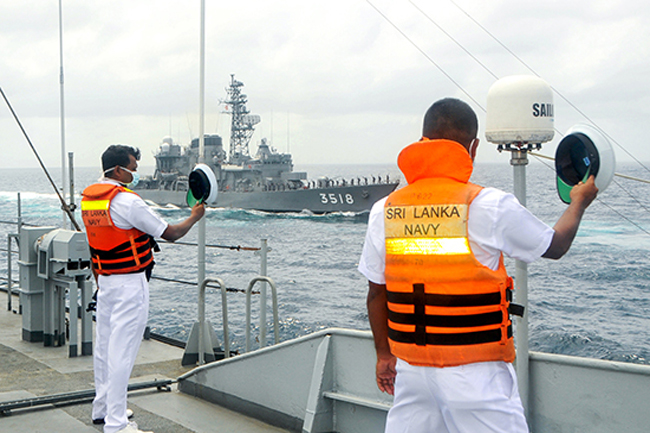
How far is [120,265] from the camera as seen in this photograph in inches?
157

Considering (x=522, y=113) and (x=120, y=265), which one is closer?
(x=522, y=113)

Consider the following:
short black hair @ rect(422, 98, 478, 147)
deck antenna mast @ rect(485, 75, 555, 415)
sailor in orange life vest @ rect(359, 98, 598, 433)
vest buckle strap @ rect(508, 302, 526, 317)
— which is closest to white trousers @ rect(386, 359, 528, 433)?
sailor in orange life vest @ rect(359, 98, 598, 433)

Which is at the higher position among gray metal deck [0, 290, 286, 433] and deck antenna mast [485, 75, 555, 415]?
deck antenna mast [485, 75, 555, 415]

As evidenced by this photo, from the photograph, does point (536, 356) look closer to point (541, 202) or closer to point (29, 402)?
point (29, 402)

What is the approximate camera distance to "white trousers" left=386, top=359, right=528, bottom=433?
2.04m

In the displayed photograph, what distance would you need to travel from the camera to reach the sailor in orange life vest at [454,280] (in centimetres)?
205

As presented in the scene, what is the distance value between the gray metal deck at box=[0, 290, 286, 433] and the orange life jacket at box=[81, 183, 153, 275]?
39.6 inches

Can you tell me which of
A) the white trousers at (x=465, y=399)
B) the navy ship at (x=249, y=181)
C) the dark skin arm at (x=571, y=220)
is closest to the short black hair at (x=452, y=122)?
the dark skin arm at (x=571, y=220)

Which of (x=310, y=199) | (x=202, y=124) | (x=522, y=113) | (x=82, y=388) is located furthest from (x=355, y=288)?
(x=310, y=199)

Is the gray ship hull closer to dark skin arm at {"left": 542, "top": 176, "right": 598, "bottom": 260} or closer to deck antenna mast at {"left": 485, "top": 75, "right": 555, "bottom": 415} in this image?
deck antenna mast at {"left": 485, "top": 75, "right": 555, "bottom": 415}

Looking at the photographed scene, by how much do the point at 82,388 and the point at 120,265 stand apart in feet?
5.38

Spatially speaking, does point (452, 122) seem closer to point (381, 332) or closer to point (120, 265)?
point (381, 332)

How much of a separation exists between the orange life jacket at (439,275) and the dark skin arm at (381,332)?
0.15 meters

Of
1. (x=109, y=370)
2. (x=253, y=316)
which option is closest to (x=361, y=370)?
(x=109, y=370)
